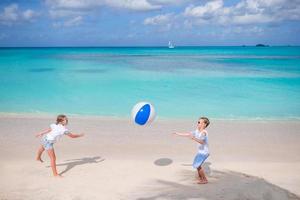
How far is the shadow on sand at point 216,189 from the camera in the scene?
583 centimetres

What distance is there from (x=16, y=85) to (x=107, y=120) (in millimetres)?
14421

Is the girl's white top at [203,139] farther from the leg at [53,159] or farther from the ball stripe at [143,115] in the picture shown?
the leg at [53,159]

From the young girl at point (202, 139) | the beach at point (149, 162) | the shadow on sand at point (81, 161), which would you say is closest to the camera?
the beach at point (149, 162)

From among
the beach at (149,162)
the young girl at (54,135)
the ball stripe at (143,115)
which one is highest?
the ball stripe at (143,115)

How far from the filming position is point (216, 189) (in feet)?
20.4

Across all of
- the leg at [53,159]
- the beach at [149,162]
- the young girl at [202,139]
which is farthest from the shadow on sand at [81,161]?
the young girl at [202,139]

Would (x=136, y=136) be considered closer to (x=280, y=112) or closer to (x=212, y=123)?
(x=212, y=123)

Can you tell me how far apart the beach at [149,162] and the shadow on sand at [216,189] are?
0.02m

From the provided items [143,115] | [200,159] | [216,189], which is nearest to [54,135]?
[143,115]

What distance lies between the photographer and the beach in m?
6.10

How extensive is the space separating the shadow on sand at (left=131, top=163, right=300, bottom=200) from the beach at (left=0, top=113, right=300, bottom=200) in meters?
0.02

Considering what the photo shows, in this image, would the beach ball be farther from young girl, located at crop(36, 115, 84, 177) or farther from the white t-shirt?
the white t-shirt

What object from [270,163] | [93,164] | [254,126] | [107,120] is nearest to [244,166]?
[270,163]

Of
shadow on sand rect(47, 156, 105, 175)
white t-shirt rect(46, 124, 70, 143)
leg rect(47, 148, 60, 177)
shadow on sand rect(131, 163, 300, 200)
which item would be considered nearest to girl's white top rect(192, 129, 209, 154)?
shadow on sand rect(131, 163, 300, 200)
